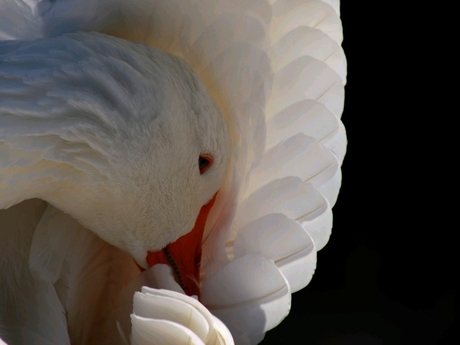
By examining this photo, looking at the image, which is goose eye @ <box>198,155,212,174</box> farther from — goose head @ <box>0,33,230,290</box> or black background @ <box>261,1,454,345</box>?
black background @ <box>261,1,454,345</box>

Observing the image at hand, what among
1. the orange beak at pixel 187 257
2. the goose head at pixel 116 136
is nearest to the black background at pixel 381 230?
the orange beak at pixel 187 257

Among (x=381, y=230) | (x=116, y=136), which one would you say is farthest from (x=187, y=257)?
(x=381, y=230)

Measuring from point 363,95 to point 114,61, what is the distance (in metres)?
1.59

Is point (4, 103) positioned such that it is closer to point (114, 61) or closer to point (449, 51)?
point (114, 61)

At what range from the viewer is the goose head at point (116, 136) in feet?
3.43

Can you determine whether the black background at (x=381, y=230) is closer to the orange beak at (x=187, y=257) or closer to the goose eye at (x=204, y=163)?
the orange beak at (x=187, y=257)

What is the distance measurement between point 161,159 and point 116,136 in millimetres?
105

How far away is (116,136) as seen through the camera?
1.09 m

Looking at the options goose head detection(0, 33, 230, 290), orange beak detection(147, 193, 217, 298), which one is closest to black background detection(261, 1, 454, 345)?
orange beak detection(147, 193, 217, 298)

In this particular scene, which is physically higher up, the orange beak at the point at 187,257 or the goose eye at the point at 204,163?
the goose eye at the point at 204,163

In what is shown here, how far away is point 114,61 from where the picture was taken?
112cm

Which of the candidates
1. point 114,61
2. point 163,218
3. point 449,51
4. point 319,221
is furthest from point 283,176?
point 449,51

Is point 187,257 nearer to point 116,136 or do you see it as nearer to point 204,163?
point 204,163

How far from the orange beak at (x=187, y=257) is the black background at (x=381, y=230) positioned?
3.00ft
